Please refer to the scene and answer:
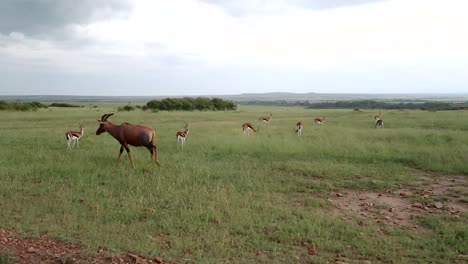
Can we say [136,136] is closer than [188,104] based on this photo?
Yes

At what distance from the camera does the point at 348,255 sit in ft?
21.5

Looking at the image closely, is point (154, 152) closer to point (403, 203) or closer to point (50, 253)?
point (403, 203)

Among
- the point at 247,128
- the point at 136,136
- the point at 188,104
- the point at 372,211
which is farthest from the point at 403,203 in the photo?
the point at 188,104

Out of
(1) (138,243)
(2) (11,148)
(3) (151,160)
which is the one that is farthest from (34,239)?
(2) (11,148)

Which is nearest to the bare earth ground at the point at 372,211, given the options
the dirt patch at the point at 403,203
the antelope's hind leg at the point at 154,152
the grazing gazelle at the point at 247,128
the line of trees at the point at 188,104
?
the dirt patch at the point at 403,203

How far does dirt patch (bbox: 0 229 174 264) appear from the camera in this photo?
5457mm

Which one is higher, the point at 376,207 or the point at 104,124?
the point at 104,124

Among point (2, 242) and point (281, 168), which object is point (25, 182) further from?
point (281, 168)

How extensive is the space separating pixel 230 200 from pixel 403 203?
3.87m

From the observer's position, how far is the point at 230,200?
944cm

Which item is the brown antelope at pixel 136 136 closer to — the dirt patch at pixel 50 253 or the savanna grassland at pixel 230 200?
the savanna grassland at pixel 230 200

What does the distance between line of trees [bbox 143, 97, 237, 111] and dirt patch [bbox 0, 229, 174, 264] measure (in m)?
51.6

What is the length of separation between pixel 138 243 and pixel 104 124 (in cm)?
926

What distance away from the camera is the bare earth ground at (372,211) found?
5.64 metres
